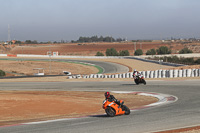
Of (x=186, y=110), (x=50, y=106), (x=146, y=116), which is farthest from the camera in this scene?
(x=50, y=106)

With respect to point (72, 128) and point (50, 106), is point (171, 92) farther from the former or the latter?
point (72, 128)

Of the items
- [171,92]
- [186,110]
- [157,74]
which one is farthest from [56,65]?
[186,110]

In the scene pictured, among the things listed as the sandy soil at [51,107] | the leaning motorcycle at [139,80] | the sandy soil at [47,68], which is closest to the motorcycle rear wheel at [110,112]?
the sandy soil at [51,107]

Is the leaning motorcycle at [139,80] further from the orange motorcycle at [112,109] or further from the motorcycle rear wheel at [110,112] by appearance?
the motorcycle rear wheel at [110,112]

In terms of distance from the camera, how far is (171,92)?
23609 millimetres

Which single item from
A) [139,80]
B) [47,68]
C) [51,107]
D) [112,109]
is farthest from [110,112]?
[47,68]

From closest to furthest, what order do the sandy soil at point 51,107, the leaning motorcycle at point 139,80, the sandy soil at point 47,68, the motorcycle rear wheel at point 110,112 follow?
the motorcycle rear wheel at point 110,112 < the sandy soil at point 51,107 < the leaning motorcycle at point 139,80 < the sandy soil at point 47,68

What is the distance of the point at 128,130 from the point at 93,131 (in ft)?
3.78

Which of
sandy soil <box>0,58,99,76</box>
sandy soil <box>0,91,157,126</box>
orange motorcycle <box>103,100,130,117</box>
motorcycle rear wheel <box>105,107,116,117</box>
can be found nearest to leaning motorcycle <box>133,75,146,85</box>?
sandy soil <box>0,91,157,126</box>

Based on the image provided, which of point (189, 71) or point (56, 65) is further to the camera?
point (56, 65)

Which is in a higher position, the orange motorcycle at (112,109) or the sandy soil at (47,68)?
the orange motorcycle at (112,109)

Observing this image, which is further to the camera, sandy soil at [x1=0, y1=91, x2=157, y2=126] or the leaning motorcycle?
the leaning motorcycle

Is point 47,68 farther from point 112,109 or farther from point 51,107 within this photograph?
point 112,109

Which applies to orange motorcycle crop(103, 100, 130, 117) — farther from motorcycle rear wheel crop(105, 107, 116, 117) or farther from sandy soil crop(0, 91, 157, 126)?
sandy soil crop(0, 91, 157, 126)
